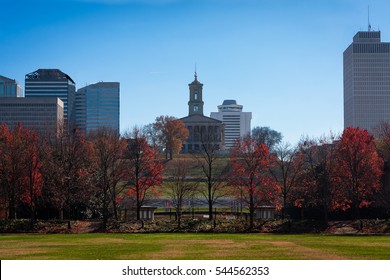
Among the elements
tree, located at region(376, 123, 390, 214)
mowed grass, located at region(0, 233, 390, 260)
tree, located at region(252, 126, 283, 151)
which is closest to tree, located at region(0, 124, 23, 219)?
mowed grass, located at region(0, 233, 390, 260)

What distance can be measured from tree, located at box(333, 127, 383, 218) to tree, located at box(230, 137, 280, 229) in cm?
534

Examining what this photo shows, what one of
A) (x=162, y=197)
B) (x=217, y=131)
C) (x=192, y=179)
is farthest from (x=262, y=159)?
(x=217, y=131)

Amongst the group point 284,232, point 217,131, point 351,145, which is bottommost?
point 284,232

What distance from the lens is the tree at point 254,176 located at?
1943 inches

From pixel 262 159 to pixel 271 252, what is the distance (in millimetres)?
23857

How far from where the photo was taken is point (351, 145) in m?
50.0

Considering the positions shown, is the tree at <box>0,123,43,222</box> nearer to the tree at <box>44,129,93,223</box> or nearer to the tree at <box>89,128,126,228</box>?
the tree at <box>44,129,93,223</box>

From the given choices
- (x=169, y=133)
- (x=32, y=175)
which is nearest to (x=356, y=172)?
(x=32, y=175)

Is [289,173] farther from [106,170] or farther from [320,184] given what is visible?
[106,170]

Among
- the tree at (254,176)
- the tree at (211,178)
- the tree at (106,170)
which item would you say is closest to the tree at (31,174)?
the tree at (106,170)

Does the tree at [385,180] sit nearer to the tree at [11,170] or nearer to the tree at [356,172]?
the tree at [356,172]

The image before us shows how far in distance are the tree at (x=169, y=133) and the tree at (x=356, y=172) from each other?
75311 mm

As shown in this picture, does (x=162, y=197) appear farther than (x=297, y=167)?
Yes
